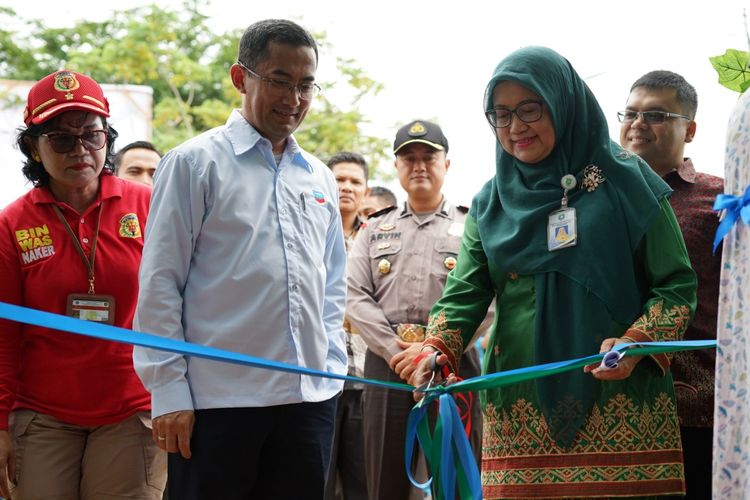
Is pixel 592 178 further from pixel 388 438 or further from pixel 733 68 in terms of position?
pixel 388 438

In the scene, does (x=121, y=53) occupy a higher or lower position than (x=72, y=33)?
lower

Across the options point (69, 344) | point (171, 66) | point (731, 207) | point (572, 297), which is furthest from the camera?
point (171, 66)

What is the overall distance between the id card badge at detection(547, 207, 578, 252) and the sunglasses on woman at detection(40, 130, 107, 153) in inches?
71.8

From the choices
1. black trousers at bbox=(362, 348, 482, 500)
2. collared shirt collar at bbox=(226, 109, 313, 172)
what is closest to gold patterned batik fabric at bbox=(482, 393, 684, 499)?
collared shirt collar at bbox=(226, 109, 313, 172)

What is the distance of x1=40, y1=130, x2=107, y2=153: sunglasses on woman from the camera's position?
3703 mm

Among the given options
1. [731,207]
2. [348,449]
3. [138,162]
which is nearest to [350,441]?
[348,449]

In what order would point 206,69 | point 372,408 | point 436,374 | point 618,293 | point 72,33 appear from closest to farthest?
point 618,293, point 436,374, point 372,408, point 206,69, point 72,33

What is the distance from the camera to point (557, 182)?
322 cm

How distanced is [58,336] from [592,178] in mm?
2062

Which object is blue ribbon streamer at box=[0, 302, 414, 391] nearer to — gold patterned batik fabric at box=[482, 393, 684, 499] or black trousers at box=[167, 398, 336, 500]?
black trousers at box=[167, 398, 336, 500]

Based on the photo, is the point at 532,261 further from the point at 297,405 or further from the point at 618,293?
the point at 297,405

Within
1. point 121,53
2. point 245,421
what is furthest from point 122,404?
point 121,53

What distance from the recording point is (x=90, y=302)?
3625 mm

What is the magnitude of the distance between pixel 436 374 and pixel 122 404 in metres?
1.24
